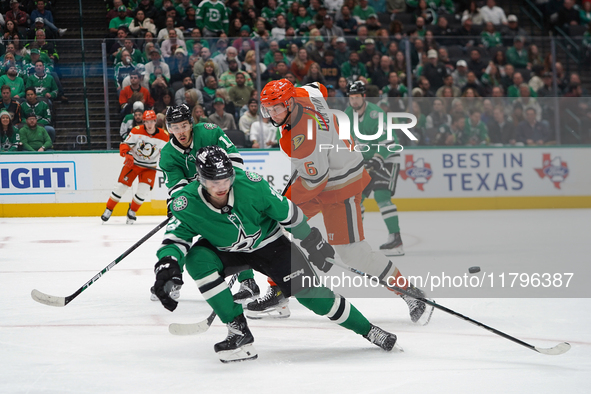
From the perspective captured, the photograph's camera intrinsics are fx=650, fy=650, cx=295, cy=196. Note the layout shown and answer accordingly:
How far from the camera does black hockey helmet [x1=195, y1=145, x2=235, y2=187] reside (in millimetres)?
2342

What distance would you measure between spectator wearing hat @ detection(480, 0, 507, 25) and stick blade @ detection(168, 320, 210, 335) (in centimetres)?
960

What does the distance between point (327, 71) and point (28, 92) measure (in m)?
3.82

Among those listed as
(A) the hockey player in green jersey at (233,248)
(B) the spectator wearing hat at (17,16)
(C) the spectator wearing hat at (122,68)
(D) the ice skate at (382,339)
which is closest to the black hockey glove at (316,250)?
(A) the hockey player in green jersey at (233,248)

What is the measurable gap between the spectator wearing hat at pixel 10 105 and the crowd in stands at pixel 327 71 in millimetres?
1254

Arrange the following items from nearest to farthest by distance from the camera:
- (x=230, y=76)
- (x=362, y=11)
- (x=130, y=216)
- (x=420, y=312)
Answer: (x=420, y=312)
(x=130, y=216)
(x=230, y=76)
(x=362, y=11)

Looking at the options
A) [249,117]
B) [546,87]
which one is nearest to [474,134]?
[546,87]

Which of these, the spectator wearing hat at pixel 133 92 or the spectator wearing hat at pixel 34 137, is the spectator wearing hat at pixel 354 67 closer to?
the spectator wearing hat at pixel 133 92

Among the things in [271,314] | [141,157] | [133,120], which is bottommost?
[271,314]

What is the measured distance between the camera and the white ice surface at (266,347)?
2.23m

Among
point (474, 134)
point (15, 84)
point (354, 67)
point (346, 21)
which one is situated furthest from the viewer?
point (346, 21)

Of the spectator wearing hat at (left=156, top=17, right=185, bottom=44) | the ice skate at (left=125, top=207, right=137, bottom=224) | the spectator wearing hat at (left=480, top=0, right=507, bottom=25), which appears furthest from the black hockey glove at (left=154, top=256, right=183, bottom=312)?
the spectator wearing hat at (left=480, top=0, right=507, bottom=25)

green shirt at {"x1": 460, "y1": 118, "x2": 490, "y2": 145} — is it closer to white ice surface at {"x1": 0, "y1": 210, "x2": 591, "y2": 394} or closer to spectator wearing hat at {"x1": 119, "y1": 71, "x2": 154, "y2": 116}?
white ice surface at {"x1": 0, "y1": 210, "x2": 591, "y2": 394}

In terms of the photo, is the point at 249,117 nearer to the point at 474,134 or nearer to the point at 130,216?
the point at 130,216

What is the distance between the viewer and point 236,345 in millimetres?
2498
